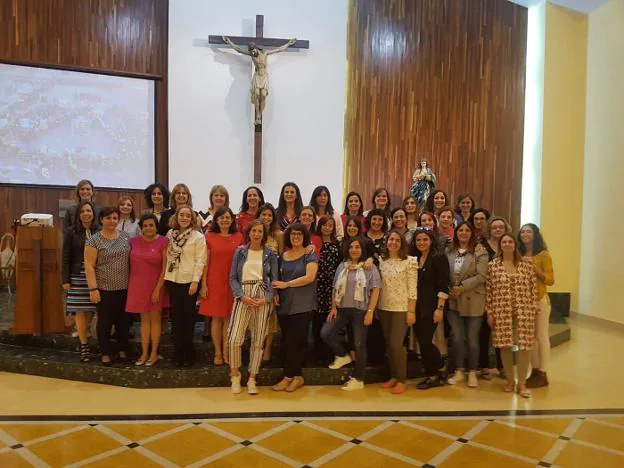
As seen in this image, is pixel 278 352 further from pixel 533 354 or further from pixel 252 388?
pixel 533 354

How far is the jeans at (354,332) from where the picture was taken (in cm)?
359

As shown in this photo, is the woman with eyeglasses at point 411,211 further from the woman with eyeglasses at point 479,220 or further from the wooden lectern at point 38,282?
the wooden lectern at point 38,282

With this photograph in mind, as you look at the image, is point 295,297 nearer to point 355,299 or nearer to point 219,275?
point 355,299

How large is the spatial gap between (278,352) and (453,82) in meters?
4.94

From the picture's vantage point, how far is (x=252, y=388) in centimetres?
348

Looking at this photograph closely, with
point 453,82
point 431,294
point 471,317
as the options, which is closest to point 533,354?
point 471,317

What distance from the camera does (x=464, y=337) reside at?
3826mm

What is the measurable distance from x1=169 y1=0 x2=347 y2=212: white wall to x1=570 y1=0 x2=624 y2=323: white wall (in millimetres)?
3266

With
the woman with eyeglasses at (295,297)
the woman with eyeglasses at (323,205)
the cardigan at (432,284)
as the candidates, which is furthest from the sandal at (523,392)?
the woman with eyeglasses at (323,205)

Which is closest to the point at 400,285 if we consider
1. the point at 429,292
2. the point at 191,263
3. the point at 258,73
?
the point at 429,292

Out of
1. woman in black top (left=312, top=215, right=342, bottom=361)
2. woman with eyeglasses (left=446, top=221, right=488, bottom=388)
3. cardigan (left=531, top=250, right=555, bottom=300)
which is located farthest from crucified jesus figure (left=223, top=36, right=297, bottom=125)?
cardigan (left=531, top=250, right=555, bottom=300)

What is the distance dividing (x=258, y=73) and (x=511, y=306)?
4.61 metres

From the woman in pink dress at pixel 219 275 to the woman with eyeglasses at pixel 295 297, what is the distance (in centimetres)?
39

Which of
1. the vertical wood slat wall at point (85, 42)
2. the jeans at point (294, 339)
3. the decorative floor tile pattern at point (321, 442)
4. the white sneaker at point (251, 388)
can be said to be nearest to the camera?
the decorative floor tile pattern at point (321, 442)
